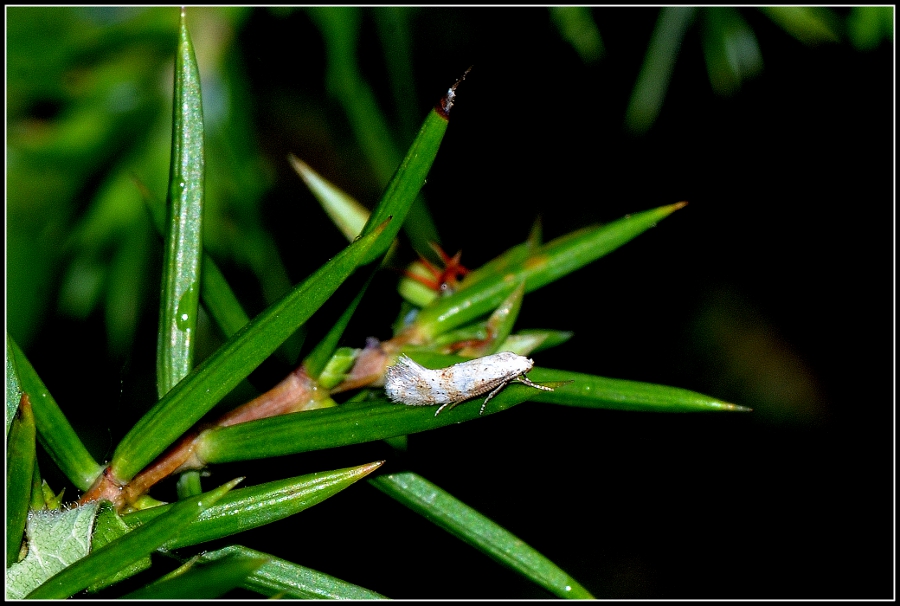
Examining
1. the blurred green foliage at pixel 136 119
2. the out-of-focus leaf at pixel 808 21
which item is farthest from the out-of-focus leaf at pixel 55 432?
the out-of-focus leaf at pixel 808 21

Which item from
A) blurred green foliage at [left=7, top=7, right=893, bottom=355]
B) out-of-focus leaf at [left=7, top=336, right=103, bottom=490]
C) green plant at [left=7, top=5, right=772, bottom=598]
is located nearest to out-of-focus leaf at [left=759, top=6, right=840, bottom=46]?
blurred green foliage at [left=7, top=7, right=893, bottom=355]

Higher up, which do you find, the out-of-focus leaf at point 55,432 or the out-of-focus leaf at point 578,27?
the out-of-focus leaf at point 578,27

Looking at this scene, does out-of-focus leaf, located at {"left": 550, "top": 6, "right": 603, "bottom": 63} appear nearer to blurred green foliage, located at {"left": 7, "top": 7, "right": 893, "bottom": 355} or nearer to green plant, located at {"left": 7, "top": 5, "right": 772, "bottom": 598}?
blurred green foliage, located at {"left": 7, "top": 7, "right": 893, "bottom": 355}

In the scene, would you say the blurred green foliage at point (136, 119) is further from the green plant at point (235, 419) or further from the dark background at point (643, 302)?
the green plant at point (235, 419)

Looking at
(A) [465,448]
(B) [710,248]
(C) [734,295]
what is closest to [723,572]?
(C) [734,295]

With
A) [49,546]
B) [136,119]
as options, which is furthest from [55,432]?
[136,119]

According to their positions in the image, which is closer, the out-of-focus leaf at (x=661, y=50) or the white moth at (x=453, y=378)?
the white moth at (x=453, y=378)

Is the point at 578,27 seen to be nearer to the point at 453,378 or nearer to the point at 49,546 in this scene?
the point at 453,378
